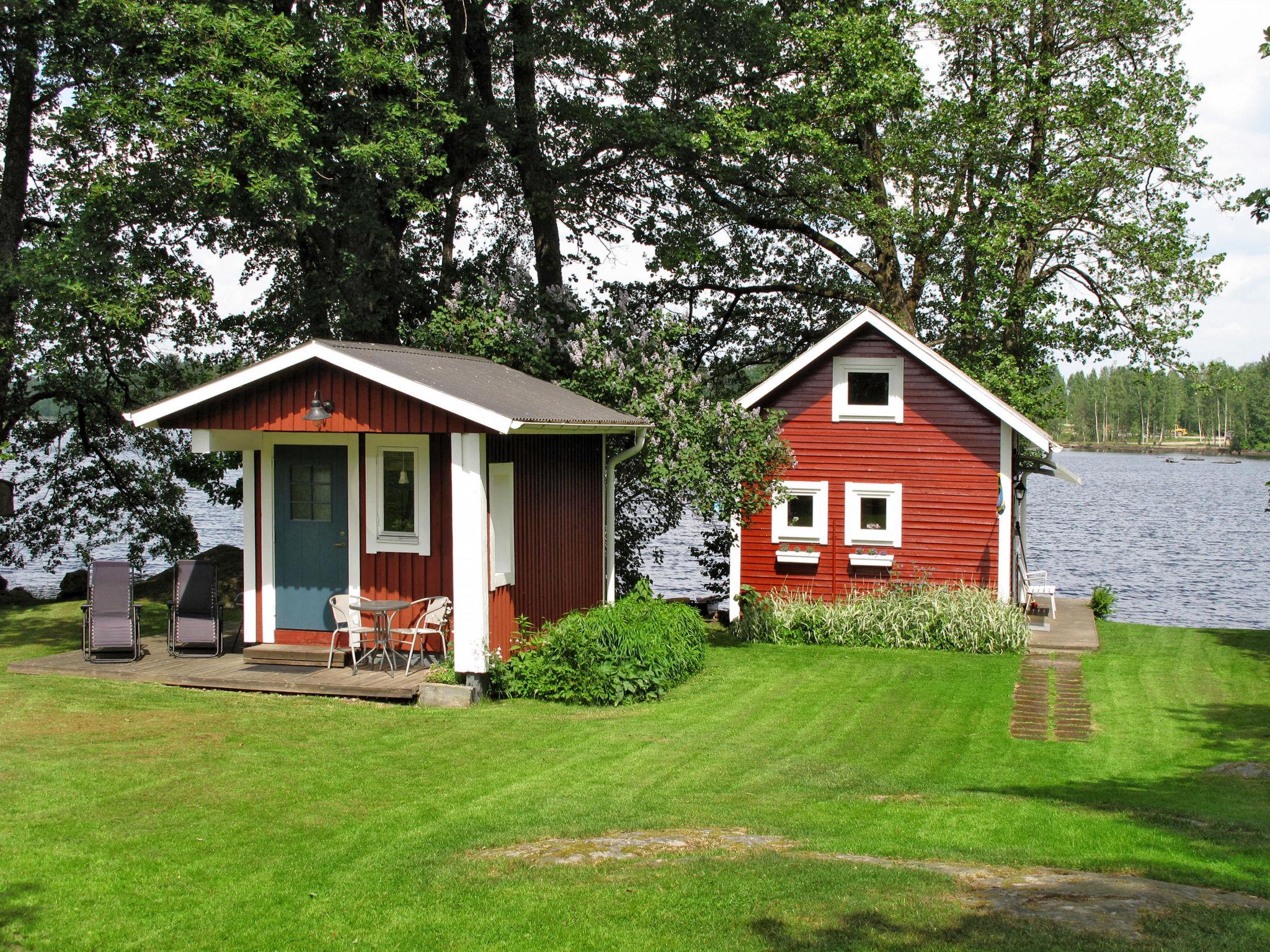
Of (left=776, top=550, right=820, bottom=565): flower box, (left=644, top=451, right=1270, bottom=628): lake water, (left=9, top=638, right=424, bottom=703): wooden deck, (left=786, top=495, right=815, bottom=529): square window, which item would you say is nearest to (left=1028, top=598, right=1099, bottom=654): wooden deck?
(left=776, top=550, right=820, bottom=565): flower box

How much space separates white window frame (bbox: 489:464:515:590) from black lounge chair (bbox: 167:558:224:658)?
11.3ft

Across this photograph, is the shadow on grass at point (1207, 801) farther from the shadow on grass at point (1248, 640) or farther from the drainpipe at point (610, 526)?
the drainpipe at point (610, 526)

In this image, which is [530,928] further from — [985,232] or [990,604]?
[985,232]

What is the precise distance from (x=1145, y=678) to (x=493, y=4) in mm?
16794

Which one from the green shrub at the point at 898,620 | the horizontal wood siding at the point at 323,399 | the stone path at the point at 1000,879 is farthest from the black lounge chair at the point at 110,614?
the green shrub at the point at 898,620

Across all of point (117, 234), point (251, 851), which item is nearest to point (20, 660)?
point (117, 234)

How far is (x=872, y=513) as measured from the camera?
59.8 ft

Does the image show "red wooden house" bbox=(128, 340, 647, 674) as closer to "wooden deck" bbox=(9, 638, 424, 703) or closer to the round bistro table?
the round bistro table

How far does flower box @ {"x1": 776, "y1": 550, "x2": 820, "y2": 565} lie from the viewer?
714 inches

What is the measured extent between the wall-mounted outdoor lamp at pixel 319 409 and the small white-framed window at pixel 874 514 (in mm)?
9360

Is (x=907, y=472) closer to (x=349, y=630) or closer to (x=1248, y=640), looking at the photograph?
(x=1248, y=640)

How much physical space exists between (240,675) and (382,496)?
2.43 meters

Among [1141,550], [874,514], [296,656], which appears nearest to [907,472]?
[874,514]

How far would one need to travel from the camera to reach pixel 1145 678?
47.8ft
